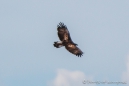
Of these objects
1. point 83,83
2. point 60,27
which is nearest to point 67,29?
point 60,27

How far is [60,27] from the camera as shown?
97250mm

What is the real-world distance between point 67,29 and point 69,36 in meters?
1.04

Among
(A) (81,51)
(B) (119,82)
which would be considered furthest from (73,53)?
(B) (119,82)

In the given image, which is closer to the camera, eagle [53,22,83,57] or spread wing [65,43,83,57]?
eagle [53,22,83,57]

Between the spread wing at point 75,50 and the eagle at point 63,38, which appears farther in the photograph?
the spread wing at point 75,50

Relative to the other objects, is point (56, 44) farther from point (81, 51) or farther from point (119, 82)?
point (119, 82)

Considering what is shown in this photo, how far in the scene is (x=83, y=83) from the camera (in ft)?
337

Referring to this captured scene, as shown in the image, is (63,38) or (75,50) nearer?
(63,38)

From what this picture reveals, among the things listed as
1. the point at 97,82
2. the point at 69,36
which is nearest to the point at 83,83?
the point at 97,82

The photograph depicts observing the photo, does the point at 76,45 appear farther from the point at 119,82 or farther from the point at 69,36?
the point at 119,82

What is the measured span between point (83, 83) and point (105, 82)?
3.29 m

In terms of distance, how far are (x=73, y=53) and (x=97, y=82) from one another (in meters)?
5.96

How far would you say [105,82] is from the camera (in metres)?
102

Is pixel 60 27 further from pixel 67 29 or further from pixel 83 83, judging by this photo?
pixel 83 83
